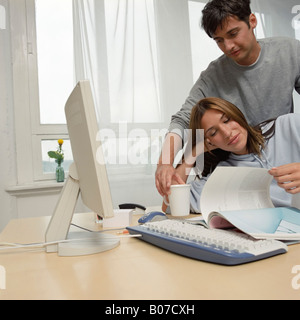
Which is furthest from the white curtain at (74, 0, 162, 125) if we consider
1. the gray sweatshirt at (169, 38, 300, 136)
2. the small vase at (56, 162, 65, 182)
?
the gray sweatshirt at (169, 38, 300, 136)

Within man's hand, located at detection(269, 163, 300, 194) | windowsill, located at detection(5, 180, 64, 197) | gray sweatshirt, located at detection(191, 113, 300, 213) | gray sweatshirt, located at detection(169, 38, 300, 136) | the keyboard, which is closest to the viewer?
the keyboard

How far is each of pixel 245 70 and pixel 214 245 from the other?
125 cm

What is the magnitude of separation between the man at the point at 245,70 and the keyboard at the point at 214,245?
0.74m

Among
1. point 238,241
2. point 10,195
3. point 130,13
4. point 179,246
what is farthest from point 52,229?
point 130,13

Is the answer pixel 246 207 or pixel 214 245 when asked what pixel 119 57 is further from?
pixel 214 245

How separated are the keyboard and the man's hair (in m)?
1.10

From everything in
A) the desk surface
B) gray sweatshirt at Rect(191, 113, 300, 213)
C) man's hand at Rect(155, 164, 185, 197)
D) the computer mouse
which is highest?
gray sweatshirt at Rect(191, 113, 300, 213)

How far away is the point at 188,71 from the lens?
7.93 ft

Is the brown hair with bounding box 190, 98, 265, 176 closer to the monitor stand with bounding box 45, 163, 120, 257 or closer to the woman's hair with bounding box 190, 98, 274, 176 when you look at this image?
the woman's hair with bounding box 190, 98, 274, 176

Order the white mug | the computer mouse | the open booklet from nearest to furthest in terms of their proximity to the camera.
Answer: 1. the open booklet
2. the computer mouse
3. the white mug

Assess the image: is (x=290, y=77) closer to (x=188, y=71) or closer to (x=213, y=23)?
(x=213, y=23)

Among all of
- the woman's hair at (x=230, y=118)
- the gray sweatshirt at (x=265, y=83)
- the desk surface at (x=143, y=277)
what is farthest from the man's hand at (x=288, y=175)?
the gray sweatshirt at (x=265, y=83)

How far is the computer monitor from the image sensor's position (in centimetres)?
62

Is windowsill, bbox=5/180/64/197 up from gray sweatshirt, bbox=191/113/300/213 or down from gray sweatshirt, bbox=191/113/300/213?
down
